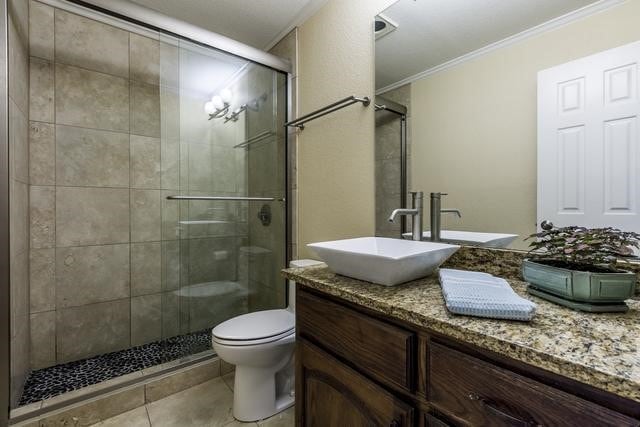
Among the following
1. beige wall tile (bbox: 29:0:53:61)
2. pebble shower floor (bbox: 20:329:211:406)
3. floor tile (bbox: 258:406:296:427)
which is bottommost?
floor tile (bbox: 258:406:296:427)

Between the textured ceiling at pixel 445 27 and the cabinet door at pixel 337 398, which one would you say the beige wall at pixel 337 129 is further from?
the cabinet door at pixel 337 398

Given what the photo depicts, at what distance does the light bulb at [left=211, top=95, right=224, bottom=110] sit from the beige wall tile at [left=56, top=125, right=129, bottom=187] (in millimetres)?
685

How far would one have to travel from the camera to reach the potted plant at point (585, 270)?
0.69m

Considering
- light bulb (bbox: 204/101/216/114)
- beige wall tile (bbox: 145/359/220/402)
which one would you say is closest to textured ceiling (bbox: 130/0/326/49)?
light bulb (bbox: 204/101/216/114)

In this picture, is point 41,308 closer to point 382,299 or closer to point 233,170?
point 233,170

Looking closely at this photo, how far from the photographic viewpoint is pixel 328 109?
1.76 metres

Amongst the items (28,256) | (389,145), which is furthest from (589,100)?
(28,256)

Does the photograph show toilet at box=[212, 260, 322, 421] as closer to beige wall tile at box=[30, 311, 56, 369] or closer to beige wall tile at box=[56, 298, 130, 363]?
beige wall tile at box=[56, 298, 130, 363]

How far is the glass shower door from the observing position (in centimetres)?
184

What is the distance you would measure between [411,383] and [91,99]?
243cm

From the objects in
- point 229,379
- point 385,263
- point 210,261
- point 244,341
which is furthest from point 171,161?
point 385,263

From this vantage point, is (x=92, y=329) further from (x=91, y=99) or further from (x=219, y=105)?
(x=219, y=105)

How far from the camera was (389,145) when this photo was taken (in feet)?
4.79

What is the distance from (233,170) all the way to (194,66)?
68cm
